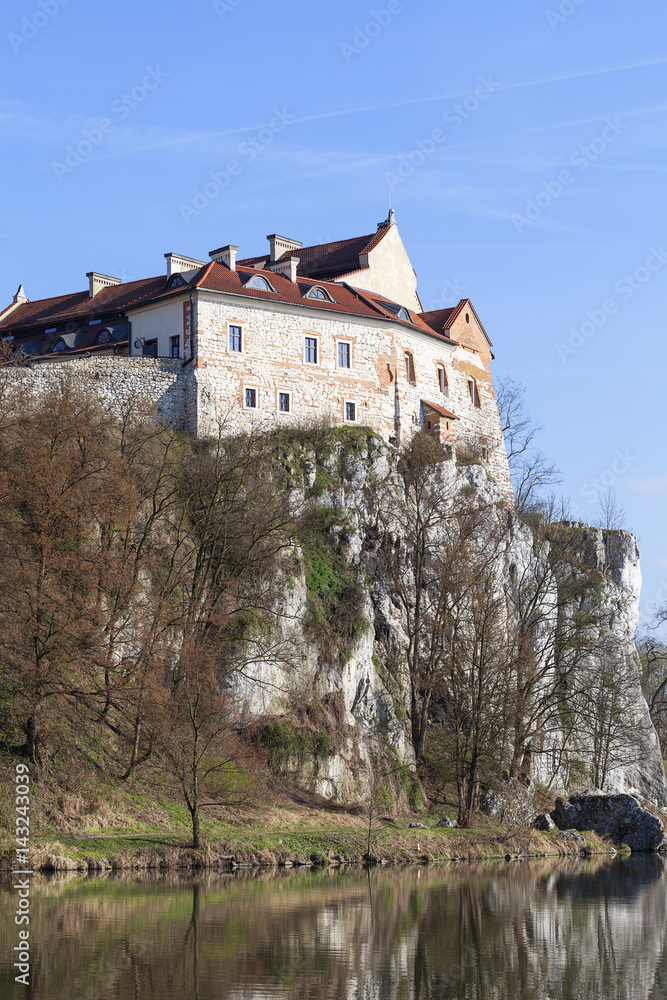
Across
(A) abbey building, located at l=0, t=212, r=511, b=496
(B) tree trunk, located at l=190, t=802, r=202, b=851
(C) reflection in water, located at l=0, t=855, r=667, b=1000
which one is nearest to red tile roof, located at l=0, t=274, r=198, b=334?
(A) abbey building, located at l=0, t=212, r=511, b=496

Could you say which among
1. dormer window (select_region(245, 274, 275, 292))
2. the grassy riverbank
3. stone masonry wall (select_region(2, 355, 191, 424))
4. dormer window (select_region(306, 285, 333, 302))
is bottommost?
the grassy riverbank

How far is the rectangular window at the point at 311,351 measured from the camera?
53.9m

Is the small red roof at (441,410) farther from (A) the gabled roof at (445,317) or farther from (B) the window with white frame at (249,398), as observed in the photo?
(B) the window with white frame at (249,398)

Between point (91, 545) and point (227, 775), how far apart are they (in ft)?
26.0

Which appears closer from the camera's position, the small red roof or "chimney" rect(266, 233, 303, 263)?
the small red roof

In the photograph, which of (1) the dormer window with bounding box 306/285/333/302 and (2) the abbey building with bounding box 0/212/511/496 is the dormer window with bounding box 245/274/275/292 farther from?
(1) the dormer window with bounding box 306/285/333/302

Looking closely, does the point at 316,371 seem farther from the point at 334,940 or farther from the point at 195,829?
the point at 334,940

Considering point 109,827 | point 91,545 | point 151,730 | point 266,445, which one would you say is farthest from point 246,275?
point 109,827

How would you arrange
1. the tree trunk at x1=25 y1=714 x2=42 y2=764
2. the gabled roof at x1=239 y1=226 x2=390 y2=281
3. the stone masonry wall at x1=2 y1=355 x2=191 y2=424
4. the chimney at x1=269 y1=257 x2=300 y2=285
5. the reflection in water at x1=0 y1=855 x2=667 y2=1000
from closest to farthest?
the reflection in water at x1=0 y1=855 x2=667 y2=1000
the tree trunk at x1=25 y1=714 x2=42 y2=764
the stone masonry wall at x1=2 y1=355 x2=191 y2=424
the chimney at x1=269 y1=257 x2=300 y2=285
the gabled roof at x1=239 y1=226 x2=390 y2=281

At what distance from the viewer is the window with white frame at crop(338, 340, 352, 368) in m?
55.1

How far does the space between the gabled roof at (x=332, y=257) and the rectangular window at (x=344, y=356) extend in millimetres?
7125

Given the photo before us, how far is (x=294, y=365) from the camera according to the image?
175 feet

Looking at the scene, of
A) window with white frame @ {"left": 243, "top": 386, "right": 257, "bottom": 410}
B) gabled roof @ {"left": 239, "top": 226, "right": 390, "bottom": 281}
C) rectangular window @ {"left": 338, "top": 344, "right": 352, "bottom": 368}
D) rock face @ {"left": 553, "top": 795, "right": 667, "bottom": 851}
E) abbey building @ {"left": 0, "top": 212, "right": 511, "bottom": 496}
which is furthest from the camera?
gabled roof @ {"left": 239, "top": 226, "right": 390, "bottom": 281}

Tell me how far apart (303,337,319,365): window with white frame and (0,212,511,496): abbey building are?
0.18 ft
